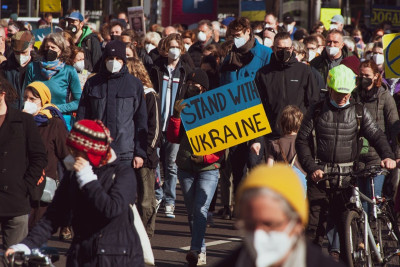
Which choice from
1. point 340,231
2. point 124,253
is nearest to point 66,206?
point 124,253

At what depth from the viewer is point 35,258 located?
4.51 meters

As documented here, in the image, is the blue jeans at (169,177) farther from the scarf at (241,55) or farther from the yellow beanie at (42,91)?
the yellow beanie at (42,91)

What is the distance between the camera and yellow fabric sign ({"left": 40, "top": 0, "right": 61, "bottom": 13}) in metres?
21.6

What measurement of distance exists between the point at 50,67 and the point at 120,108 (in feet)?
6.25

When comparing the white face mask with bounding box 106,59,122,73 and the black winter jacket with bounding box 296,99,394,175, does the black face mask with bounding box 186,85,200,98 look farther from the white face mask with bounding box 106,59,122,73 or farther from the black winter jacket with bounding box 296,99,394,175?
the black winter jacket with bounding box 296,99,394,175

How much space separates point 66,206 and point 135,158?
3.30 metres

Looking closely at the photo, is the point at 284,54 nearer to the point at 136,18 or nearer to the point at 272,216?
the point at 272,216

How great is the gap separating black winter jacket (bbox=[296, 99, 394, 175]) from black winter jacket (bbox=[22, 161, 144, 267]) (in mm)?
2587

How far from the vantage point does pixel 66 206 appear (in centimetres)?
517

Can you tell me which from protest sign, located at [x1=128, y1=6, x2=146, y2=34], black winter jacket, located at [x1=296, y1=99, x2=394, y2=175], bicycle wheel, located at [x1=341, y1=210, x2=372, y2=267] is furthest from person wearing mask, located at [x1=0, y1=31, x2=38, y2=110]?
protest sign, located at [x1=128, y1=6, x2=146, y2=34]

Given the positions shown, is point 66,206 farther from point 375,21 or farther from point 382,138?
point 375,21

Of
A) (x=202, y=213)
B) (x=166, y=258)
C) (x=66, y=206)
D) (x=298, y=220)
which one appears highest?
(x=298, y=220)

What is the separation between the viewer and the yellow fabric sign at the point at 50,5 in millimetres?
21594

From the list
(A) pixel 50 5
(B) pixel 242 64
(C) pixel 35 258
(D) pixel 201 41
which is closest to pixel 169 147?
(B) pixel 242 64
